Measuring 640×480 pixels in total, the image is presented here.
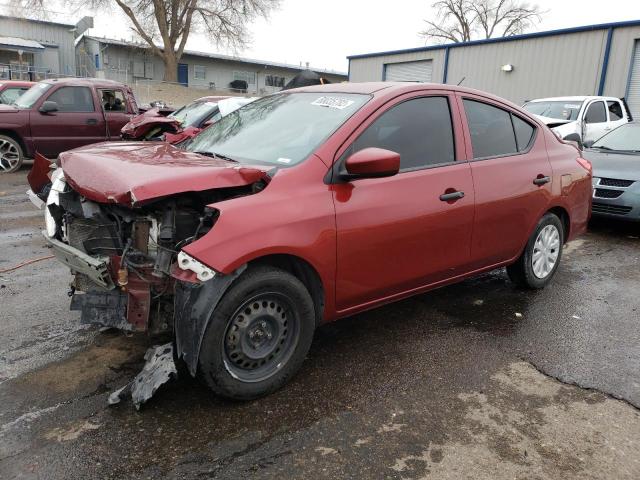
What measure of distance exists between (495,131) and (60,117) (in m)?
9.53

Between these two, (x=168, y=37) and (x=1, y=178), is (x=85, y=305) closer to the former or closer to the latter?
(x=1, y=178)

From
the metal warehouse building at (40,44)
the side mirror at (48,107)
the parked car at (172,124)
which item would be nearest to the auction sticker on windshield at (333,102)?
the parked car at (172,124)

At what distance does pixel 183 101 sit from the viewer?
31.7 metres

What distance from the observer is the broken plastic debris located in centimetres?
281

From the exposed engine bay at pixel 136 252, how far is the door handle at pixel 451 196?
1.34 metres

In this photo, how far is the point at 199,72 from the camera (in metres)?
44.8

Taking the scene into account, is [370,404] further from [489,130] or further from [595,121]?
[595,121]

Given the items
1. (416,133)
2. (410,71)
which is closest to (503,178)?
(416,133)

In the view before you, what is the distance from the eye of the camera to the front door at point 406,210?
3.21m

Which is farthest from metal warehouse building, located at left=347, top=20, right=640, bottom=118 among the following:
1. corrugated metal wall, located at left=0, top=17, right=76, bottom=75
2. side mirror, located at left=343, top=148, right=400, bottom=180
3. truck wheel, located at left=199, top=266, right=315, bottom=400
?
corrugated metal wall, located at left=0, top=17, right=76, bottom=75

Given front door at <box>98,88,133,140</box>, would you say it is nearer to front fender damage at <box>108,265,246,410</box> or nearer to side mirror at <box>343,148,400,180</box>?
side mirror at <box>343,148,400,180</box>

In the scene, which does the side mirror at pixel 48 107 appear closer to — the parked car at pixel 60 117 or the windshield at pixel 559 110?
the parked car at pixel 60 117

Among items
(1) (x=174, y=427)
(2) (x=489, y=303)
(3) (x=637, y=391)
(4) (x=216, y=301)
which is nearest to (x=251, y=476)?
(1) (x=174, y=427)

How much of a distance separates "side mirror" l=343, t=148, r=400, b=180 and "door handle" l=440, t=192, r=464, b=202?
0.68m
